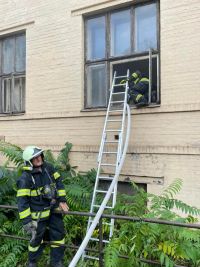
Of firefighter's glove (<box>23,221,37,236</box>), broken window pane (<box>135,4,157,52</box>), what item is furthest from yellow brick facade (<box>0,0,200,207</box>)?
firefighter's glove (<box>23,221,37,236</box>)

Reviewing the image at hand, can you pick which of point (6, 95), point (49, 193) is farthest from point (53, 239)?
point (6, 95)

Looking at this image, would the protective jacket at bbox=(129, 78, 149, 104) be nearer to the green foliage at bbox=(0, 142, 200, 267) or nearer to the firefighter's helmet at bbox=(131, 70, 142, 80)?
the firefighter's helmet at bbox=(131, 70, 142, 80)

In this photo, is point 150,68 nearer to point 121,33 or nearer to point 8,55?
point 121,33

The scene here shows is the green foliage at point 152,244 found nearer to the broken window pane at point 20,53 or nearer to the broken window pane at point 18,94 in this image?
the broken window pane at point 18,94

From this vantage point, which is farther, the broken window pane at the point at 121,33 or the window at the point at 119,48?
the broken window pane at the point at 121,33

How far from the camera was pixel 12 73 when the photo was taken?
9.81 metres

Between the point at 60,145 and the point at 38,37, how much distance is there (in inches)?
100

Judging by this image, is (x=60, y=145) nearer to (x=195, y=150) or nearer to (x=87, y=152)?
(x=87, y=152)

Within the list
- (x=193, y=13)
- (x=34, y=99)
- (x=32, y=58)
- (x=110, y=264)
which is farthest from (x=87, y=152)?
(x=110, y=264)

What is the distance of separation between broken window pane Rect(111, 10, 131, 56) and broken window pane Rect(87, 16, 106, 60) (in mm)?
227

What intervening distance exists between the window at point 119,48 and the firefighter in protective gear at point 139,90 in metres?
0.11

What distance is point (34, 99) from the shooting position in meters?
9.05

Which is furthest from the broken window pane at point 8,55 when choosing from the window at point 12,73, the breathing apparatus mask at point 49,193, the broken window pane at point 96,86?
the breathing apparatus mask at point 49,193

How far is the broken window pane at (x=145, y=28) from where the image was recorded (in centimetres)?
739
